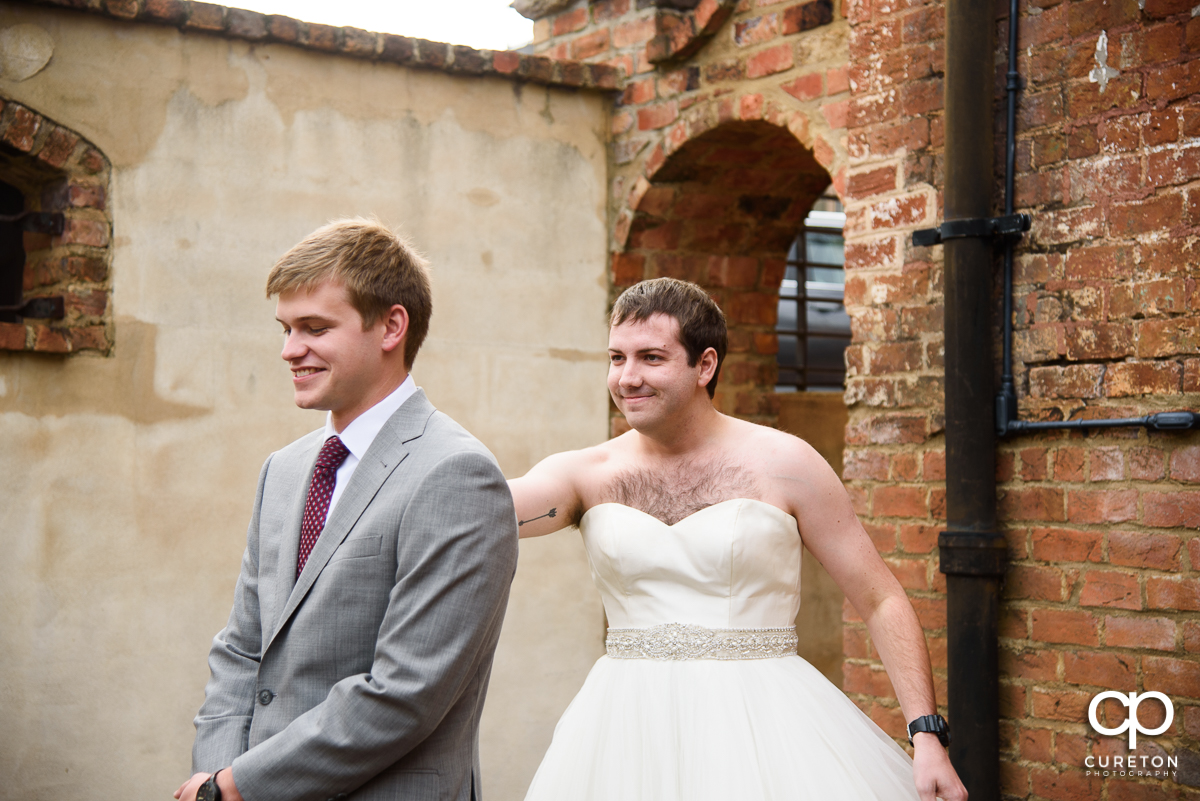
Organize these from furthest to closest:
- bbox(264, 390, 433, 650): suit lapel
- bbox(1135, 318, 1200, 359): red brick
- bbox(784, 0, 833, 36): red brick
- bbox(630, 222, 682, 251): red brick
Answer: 1. bbox(630, 222, 682, 251): red brick
2. bbox(784, 0, 833, 36): red brick
3. bbox(1135, 318, 1200, 359): red brick
4. bbox(264, 390, 433, 650): suit lapel

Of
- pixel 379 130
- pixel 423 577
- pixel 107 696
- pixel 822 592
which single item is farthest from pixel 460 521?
pixel 822 592

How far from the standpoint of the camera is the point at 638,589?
2.68m

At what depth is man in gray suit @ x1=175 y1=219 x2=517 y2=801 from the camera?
70.6 inches

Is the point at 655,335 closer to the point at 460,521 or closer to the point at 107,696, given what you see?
the point at 460,521

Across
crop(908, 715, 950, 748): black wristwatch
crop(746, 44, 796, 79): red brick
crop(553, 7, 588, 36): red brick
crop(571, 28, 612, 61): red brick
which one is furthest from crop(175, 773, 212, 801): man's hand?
crop(553, 7, 588, 36): red brick

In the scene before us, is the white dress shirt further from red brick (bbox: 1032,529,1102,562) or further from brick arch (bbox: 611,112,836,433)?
brick arch (bbox: 611,112,836,433)

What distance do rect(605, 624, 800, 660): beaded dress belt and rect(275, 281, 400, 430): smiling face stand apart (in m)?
1.00

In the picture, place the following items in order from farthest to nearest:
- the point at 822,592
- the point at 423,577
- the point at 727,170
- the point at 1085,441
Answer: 1. the point at 822,592
2. the point at 727,170
3. the point at 1085,441
4. the point at 423,577

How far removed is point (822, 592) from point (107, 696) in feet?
11.6

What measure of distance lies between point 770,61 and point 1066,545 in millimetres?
2226

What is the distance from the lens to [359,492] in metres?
1.96

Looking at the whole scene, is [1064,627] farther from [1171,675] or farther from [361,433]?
[361,433]

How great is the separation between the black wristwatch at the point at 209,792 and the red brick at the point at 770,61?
11.3 ft

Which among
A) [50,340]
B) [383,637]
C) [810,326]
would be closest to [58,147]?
[50,340]
